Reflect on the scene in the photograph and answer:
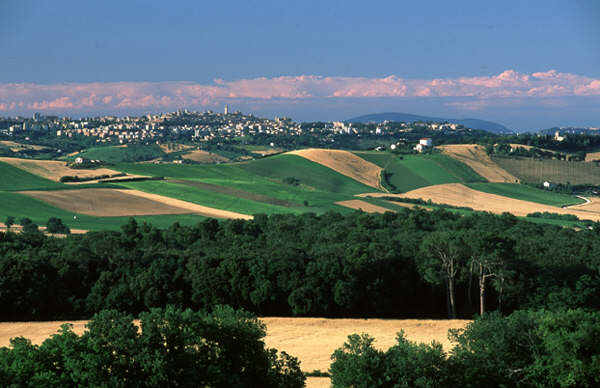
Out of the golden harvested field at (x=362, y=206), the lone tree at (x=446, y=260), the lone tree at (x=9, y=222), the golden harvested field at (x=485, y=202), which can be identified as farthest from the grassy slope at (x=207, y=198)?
the lone tree at (x=446, y=260)

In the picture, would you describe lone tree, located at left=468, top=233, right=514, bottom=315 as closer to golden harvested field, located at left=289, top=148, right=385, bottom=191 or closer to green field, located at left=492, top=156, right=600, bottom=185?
golden harvested field, located at left=289, top=148, right=385, bottom=191

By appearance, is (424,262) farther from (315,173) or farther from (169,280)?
(315,173)

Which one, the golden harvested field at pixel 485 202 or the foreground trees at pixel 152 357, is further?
the golden harvested field at pixel 485 202

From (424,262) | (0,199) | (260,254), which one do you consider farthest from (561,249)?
(0,199)

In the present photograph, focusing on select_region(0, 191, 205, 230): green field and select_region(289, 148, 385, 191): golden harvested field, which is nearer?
select_region(0, 191, 205, 230): green field

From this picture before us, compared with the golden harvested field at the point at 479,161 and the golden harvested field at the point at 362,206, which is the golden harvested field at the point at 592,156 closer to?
the golden harvested field at the point at 479,161

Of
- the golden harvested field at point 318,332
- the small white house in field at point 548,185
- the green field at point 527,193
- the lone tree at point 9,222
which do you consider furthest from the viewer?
the small white house in field at point 548,185

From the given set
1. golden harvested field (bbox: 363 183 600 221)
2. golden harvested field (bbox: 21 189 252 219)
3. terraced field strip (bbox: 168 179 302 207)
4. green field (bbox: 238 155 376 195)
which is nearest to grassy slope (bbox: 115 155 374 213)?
green field (bbox: 238 155 376 195)
